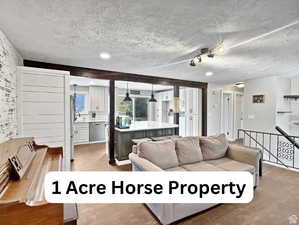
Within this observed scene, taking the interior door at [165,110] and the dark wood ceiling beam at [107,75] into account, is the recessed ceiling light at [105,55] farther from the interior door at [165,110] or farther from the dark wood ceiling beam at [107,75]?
the interior door at [165,110]

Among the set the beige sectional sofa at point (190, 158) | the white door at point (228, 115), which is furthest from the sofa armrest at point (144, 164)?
the white door at point (228, 115)

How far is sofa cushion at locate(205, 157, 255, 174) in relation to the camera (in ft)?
8.02

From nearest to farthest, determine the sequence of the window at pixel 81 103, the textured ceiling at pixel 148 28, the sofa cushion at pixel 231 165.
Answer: the textured ceiling at pixel 148 28 → the sofa cushion at pixel 231 165 → the window at pixel 81 103

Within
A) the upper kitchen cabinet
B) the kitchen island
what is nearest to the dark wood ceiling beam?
the kitchen island

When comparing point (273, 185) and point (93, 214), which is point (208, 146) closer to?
point (273, 185)

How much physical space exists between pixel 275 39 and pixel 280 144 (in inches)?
152

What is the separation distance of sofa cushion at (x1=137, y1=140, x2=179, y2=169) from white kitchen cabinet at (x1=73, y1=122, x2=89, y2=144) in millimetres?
4372

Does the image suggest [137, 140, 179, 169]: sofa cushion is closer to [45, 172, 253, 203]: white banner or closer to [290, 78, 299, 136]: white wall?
[45, 172, 253, 203]: white banner

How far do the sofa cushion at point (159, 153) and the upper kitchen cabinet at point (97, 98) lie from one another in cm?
473

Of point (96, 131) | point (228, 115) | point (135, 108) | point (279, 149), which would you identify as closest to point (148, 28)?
point (279, 149)

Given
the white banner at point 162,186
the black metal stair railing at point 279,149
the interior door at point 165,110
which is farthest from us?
the interior door at point 165,110

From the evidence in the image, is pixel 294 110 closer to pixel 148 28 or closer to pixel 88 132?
pixel 148 28

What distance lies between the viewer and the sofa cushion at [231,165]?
245 cm

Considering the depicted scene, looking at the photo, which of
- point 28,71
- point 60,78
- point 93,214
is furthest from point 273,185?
point 28,71
